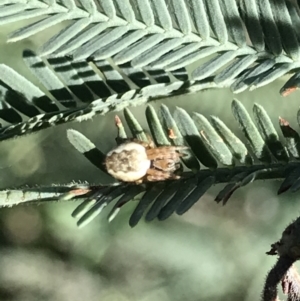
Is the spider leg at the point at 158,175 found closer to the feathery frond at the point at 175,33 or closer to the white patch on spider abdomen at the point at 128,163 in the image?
the white patch on spider abdomen at the point at 128,163

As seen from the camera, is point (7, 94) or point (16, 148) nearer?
point (7, 94)

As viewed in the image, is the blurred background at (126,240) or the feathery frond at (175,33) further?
the blurred background at (126,240)

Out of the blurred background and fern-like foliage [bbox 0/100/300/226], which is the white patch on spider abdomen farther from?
the blurred background

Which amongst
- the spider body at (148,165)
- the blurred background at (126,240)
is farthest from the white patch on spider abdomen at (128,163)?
the blurred background at (126,240)

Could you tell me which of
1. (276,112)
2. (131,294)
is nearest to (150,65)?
(276,112)

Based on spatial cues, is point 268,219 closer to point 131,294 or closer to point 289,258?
point 131,294

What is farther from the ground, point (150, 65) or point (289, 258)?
point (150, 65)
